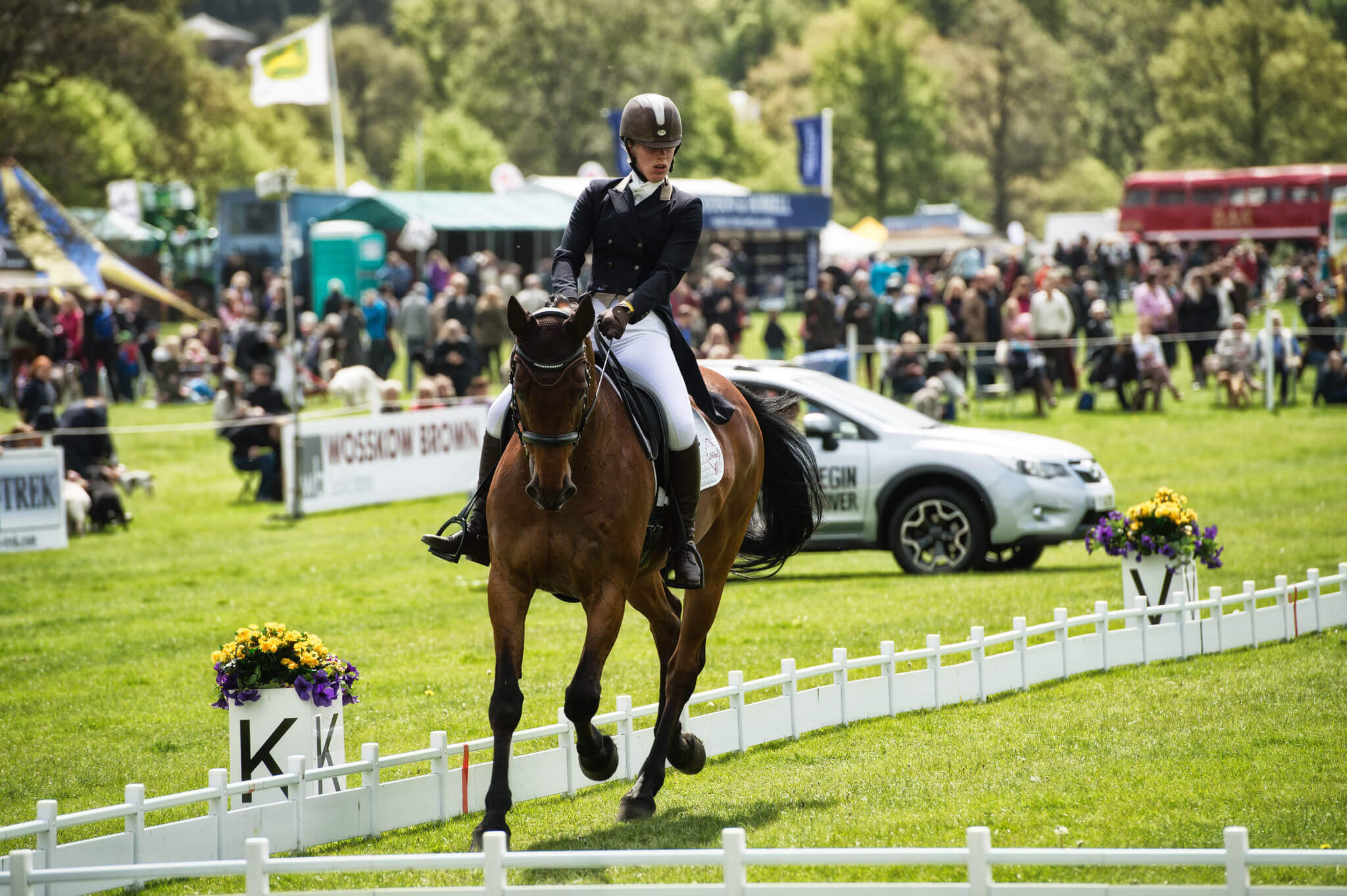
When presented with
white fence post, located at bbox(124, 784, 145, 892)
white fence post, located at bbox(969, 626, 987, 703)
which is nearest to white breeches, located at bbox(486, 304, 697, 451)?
white fence post, located at bbox(124, 784, 145, 892)

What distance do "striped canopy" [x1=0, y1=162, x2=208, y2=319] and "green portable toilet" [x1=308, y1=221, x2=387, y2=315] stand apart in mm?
3075

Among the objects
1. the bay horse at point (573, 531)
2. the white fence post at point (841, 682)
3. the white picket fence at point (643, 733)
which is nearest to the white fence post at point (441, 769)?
the white picket fence at point (643, 733)

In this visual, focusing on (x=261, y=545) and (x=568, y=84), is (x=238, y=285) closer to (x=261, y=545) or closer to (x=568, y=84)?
(x=261, y=545)

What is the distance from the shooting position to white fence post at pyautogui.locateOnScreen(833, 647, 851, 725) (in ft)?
29.5

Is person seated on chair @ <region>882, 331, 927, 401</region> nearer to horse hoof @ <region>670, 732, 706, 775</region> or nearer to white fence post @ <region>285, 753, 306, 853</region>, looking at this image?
horse hoof @ <region>670, 732, 706, 775</region>

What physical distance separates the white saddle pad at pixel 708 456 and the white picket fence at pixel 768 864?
289cm

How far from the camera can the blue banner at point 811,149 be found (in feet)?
135

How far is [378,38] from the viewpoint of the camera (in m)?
105

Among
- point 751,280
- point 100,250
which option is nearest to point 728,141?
point 751,280

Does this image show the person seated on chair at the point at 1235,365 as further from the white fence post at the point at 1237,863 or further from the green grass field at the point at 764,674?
the white fence post at the point at 1237,863

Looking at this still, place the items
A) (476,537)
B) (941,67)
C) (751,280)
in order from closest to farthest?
(476,537)
(751,280)
(941,67)

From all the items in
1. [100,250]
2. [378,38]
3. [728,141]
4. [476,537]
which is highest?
[378,38]

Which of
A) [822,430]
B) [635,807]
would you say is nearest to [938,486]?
[822,430]

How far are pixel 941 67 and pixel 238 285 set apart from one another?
57212 mm
